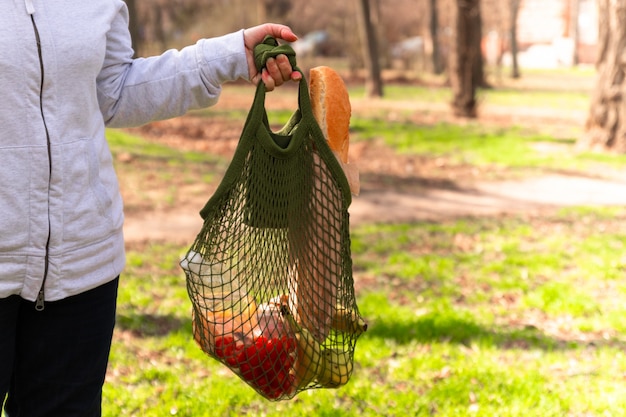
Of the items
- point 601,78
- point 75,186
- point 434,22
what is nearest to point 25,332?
point 75,186

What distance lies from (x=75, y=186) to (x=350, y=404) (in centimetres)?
201

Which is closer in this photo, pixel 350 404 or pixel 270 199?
pixel 270 199

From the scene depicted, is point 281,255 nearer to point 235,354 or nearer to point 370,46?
point 235,354

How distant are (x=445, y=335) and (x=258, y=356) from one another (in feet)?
8.09

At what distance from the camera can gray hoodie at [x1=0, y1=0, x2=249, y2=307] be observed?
171cm

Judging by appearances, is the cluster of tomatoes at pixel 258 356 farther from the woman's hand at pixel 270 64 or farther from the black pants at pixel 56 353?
the woman's hand at pixel 270 64

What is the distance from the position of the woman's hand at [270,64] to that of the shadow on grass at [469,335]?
8.05 ft

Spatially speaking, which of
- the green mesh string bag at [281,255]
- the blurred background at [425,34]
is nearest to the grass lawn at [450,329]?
the green mesh string bag at [281,255]

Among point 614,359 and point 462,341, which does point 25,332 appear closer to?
point 462,341

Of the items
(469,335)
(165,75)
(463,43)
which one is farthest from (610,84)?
(165,75)

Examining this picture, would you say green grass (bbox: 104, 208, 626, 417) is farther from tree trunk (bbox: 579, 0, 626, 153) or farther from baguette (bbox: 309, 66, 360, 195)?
tree trunk (bbox: 579, 0, 626, 153)

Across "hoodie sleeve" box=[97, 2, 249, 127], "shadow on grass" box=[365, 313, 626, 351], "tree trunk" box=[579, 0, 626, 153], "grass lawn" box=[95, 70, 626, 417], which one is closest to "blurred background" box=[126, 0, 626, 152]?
"tree trunk" box=[579, 0, 626, 153]

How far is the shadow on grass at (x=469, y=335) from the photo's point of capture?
416cm

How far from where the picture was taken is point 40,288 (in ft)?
5.90
